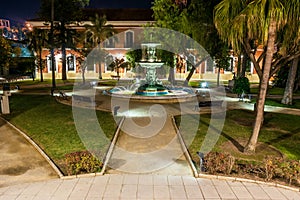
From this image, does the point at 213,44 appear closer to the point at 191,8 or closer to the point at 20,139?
the point at 191,8

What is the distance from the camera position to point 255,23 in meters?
7.45

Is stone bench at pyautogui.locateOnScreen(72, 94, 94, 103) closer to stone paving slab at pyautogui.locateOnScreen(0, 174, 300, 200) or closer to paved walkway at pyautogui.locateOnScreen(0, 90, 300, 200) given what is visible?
paved walkway at pyautogui.locateOnScreen(0, 90, 300, 200)

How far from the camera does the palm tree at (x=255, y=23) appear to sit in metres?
7.17

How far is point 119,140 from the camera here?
9.82m

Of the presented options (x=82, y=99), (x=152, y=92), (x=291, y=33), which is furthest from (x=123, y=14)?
(x=291, y=33)

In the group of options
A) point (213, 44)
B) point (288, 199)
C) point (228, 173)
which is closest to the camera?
point (288, 199)

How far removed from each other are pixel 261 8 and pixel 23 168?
27.3 feet

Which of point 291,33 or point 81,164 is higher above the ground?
point 291,33

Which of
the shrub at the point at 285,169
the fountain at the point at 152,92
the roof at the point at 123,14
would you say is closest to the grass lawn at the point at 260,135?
the shrub at the point at 285,169

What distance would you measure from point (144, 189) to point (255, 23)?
567 centimetres

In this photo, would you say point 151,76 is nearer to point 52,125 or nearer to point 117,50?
point 52,125

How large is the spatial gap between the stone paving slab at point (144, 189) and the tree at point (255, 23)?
2.65 meters

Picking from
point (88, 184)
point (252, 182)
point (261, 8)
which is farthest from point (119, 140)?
point (261, 8)

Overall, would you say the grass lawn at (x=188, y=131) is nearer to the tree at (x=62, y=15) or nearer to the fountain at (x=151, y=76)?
the fountain at (x=151, y=76)
